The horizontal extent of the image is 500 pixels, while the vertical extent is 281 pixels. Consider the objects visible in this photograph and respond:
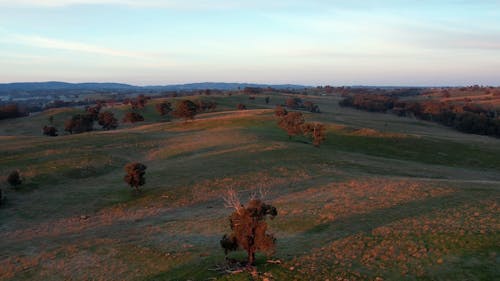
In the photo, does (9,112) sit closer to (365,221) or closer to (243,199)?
(243,199)

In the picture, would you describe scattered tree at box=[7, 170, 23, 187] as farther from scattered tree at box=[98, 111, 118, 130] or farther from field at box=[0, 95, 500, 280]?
scattered tree at box=[98, 111, 118, 130]

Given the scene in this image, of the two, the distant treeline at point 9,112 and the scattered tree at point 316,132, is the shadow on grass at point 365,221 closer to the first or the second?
the scattered tree at point 316,132

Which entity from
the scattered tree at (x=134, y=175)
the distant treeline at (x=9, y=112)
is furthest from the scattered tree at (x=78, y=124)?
the scattered tree at (x=134, y=175)

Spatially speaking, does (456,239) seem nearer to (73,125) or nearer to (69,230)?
(69,230)

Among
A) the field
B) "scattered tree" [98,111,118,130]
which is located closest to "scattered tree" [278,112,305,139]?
the field

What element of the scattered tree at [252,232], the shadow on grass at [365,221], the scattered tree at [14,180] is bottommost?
the scattered tree at [14,180]

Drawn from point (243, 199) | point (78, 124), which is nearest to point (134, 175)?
point (243, 199)
